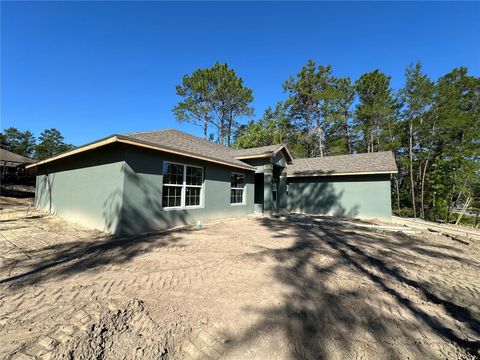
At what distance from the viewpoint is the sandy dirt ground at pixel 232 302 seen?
223cm

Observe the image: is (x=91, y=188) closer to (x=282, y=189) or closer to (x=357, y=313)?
(x=357, y=313)

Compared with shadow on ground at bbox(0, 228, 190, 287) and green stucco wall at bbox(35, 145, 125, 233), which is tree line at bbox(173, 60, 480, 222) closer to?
green stucco wall at bbox(35, 145, 125, 233)

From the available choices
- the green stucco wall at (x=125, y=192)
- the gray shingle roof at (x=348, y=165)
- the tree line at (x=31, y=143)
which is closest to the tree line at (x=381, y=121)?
A: the gray shingle roof at (x=348, y=165)

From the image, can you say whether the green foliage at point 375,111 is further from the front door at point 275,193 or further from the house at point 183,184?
the front door at point 275,193

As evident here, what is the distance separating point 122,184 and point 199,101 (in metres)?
19.9

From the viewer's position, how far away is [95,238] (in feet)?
20.8

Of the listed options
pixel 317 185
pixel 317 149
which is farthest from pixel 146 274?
pixel 317 149

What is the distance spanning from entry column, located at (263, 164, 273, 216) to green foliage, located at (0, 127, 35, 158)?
199 feet

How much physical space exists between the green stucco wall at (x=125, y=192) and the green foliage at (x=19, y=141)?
56.2 meters

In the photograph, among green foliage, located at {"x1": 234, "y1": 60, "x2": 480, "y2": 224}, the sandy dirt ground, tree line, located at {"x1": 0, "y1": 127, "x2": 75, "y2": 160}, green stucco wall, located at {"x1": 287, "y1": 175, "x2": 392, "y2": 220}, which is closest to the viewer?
the sandy dirt ground

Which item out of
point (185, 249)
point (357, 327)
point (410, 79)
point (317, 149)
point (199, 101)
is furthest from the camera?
point (317, 149)

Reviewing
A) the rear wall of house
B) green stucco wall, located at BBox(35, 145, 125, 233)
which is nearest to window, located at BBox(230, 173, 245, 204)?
the rear wall of house

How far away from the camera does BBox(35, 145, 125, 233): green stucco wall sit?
6.66 metres

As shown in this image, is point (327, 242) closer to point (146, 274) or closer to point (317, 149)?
point (146, 274)
